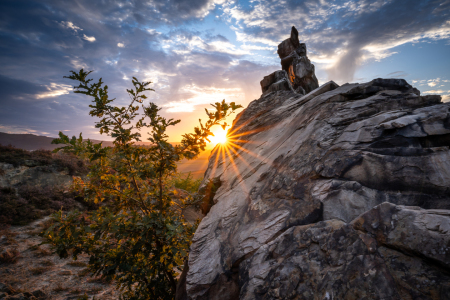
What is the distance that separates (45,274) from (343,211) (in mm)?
11483

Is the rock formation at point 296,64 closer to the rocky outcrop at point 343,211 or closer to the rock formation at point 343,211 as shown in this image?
the rock formation at point 343,211

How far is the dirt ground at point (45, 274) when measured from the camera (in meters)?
7.03

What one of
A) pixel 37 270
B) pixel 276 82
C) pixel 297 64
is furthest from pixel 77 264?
pixel 297 64

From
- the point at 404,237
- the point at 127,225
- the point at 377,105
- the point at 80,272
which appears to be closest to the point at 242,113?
the point at 377,105

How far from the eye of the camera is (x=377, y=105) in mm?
4434

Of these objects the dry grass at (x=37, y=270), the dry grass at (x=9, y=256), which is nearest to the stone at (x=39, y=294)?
the dry grass at (x=37, y=270)

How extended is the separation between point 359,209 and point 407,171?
3.23ft

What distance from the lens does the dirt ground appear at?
23.1 ft

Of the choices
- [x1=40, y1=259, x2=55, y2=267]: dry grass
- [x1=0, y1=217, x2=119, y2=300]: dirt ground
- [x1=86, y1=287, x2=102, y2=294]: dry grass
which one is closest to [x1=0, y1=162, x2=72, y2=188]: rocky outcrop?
[x1=0, y1=217, x2=119, y2=300]: dirt ground

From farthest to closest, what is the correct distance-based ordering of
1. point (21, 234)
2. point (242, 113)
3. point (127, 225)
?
1. point (21, 234)
2. point (242, 113)
3. point (127, 225)

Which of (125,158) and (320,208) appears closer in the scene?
(320,208)

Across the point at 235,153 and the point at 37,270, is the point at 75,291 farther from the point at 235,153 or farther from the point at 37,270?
the point at 235,153

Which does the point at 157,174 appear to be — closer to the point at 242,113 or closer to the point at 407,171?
the point at 407,171

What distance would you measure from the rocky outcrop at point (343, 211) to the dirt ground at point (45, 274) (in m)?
6.35
